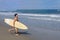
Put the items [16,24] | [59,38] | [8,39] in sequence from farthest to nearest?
[16,24], [59,38], [8,39]

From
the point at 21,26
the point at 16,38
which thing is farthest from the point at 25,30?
the point at 16,38

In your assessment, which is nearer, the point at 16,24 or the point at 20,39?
the point at 20,39

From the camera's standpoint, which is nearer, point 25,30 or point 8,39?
point 8,39

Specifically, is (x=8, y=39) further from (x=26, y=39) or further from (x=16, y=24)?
(x=16, y=24)

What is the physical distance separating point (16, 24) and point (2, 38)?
209cm

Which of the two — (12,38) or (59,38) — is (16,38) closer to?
(12,38)

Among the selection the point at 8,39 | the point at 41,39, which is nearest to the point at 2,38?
the point at 8,39

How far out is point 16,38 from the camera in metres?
13.1

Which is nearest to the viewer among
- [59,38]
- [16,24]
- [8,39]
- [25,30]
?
[8,39]

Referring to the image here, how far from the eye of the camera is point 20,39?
12836 mm

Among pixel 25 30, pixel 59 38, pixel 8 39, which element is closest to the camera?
pixel 8 39

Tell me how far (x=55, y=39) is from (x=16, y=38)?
7.91 feet

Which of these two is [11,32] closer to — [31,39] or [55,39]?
[31,39]

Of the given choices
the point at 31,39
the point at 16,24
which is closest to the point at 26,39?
the point at 31,39
